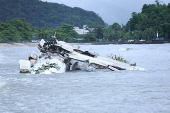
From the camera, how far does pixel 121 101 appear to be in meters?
10.8

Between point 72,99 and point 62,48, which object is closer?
point 72,99

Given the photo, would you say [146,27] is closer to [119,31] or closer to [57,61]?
[119,31]

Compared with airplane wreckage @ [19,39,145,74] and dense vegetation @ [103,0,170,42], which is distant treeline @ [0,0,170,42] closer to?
dense vegetation @ [103,0,170,42]

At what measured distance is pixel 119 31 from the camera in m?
181

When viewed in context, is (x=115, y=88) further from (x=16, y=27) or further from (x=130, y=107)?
(x=16, y=27)

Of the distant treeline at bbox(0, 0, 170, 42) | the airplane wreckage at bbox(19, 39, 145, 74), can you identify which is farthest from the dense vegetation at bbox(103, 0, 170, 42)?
the airplane wreckage at bbox(19, 39, 145, 74)

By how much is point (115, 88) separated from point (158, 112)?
4.00m

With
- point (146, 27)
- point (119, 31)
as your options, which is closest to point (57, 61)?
point (146, 27)

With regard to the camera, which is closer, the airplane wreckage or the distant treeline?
the airplane wreckage

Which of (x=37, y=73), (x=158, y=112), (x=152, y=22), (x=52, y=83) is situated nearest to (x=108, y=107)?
(x=158, y=112)

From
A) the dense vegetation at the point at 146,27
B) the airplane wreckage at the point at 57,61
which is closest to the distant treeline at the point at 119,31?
the dense vegetation at the point at 146,27

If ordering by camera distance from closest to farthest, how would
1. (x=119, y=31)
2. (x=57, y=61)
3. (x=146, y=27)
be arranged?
(x=57, y=61) < (x=146, y=27) < (x=119, y=31)

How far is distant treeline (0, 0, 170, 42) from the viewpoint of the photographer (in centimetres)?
15538

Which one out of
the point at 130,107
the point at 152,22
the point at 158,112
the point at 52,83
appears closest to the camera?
the point at 158,112
